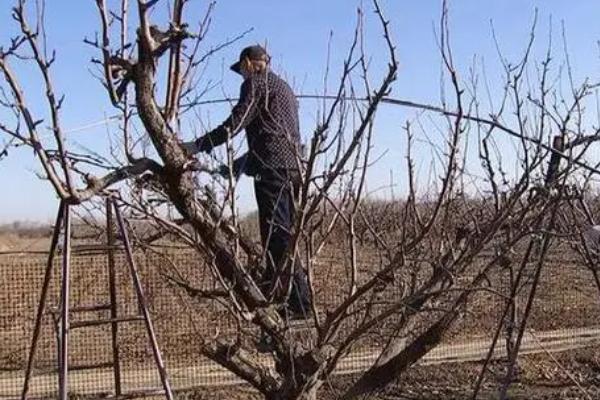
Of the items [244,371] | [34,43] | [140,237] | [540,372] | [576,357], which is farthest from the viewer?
[576,357]

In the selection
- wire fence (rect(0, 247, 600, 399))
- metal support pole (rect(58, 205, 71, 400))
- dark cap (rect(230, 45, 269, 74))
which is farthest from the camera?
wire fence (rect(0, 247, 600, 399))

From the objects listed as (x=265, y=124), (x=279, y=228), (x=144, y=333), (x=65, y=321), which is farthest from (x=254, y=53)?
(x=144, y=333)

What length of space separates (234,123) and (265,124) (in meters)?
0.26

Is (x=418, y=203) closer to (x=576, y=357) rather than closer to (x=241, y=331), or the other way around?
(x=241, y=331)

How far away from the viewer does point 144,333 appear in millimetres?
8547

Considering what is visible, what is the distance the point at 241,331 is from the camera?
4875 mm

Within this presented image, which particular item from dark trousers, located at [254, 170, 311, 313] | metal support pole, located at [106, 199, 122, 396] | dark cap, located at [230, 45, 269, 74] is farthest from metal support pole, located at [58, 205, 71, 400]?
dark cap, located at [230, 45, 269, 74]

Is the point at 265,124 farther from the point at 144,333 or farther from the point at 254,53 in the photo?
the point at 144,333

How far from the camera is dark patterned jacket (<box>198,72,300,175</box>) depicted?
15.6 ft

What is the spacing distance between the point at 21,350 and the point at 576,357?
455cm

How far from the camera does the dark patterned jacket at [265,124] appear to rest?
15.6ft

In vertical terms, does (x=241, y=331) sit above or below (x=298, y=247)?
below

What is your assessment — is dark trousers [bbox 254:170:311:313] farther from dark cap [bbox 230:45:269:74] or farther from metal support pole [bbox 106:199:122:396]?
metal support pole [bbox 106:199:122:396]

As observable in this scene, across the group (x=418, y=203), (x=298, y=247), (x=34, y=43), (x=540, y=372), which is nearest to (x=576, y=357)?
(x=540, y=372)
